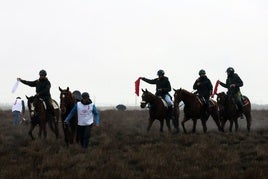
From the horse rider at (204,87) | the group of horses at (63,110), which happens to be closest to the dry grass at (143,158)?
the group of horses at (63,110)

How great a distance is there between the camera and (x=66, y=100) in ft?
49.3

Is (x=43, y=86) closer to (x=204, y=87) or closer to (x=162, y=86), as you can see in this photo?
(x=162, y=86)

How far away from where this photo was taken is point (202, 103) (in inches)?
759

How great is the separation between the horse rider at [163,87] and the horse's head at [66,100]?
560 centimetres

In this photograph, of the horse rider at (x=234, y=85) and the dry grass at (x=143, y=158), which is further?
the horse rider at (x=234, y=85)

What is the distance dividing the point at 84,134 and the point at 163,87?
20.3 feet

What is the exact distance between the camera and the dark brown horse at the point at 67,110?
14883mm

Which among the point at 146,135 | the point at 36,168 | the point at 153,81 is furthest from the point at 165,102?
the point at 36,168

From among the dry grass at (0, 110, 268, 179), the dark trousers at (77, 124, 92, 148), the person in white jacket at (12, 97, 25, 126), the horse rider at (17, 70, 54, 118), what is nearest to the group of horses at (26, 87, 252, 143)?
the horse rider at (17, 70, 54, 118)

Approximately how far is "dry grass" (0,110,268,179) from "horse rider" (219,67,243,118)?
4.02 m

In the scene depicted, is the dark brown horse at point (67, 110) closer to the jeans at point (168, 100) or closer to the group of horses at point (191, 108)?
the group of horses at point (191, 108)

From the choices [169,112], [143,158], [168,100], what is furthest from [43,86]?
[143,158]

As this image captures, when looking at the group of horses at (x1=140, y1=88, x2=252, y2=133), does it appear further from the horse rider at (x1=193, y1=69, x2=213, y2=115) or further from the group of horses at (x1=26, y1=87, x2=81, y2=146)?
the group of horses at (x1=26, y1=87, x2=81, y2=146)

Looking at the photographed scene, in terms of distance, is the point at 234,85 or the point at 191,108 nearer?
the point at 191,108
